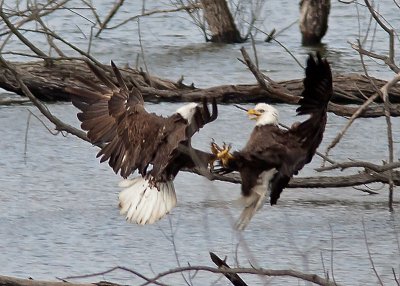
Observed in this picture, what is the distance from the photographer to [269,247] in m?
6.53

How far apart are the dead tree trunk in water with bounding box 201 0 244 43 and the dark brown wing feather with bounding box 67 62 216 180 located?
588cm

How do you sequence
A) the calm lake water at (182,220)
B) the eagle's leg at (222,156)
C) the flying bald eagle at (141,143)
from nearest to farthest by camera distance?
1. the eagle's leg at (222,156)
2. the flying bald eagle at (141,143)
3. the calm lake water at (182,220)

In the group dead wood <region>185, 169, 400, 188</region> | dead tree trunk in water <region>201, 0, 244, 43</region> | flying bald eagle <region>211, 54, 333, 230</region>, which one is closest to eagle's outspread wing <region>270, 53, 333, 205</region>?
flying bald eagle <region>211, 54, 333, 230</region>

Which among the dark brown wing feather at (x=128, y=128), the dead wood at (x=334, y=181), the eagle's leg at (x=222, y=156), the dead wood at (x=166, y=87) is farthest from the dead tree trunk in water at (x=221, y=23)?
the eagle's leg at (x=222, y=156)

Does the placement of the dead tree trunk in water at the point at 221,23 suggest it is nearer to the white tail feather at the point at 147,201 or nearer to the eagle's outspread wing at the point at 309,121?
the white tail feather at the point at 147,201

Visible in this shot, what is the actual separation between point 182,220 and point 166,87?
5.70 ft

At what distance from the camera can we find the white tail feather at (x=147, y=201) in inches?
228

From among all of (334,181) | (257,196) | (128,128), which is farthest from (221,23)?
(257,196)

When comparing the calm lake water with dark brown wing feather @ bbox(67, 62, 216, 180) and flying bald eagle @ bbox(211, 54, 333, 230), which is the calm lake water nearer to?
flying bald eagle @ bbox(211, 54, 333, 230)

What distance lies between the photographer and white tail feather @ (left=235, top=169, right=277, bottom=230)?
5637 millimetres

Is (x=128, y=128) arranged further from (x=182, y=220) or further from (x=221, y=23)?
(x=221, y=23)

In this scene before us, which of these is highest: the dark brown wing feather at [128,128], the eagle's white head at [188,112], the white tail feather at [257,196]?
the eagle's white head at [188,112]

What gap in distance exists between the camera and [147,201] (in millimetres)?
5809

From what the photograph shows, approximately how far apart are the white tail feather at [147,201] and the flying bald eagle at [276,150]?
335mm
